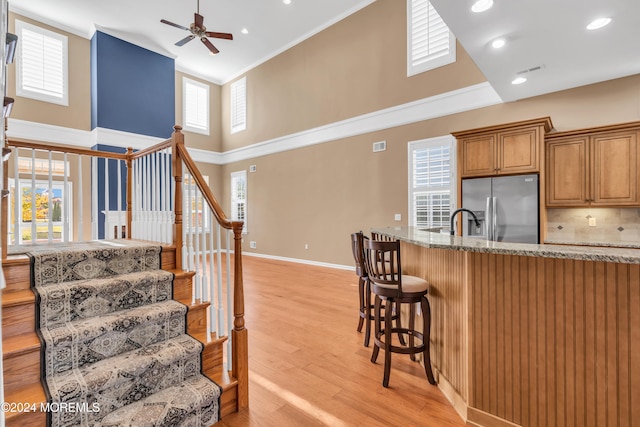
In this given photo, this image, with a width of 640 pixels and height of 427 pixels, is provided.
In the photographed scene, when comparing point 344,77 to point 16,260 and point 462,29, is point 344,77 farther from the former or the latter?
point 16,260

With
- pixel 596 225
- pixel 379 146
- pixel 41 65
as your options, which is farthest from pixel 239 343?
pixel 41 65

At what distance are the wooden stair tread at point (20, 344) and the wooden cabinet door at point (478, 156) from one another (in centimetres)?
470

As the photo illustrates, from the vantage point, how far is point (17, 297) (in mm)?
1862

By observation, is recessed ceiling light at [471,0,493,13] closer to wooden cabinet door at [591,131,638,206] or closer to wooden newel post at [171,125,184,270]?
wooden cabinet door at [591,131,638,206]

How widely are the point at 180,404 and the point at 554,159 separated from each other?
4728 millimetres

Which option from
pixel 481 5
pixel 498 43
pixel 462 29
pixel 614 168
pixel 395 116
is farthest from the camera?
pixel 395 116

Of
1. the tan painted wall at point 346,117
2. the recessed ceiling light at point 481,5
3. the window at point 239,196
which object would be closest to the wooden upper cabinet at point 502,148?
the tan painted wall at point 346,117

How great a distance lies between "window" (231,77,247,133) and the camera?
8.98 meters

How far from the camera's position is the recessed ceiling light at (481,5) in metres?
2.52

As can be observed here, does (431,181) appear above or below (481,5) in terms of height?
below

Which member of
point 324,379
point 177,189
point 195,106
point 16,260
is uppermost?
point 195,106

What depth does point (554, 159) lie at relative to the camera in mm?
3914

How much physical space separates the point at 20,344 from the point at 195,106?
878 cm

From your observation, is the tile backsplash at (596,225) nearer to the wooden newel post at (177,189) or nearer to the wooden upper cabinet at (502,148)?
the wooden upper cabinet at (502,148)
